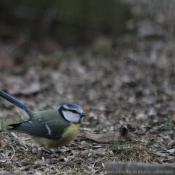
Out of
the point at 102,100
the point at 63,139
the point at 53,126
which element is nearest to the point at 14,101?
the point at 53,126

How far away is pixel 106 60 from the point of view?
29.2 feet

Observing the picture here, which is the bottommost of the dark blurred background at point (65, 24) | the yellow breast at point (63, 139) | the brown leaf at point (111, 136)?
→ the yellow breast at point (63, 139)

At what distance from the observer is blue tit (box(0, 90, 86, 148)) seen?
14.1 ft

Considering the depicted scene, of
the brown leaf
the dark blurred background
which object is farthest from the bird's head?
the dark blurred background

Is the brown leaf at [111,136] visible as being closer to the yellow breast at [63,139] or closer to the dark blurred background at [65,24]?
the yellow breast at [63,139]

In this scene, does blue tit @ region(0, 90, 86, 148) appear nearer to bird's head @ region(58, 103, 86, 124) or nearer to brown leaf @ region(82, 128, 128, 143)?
bird's head @ region(58, 103, 86, 124)

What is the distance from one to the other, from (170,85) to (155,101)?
0.82 metres

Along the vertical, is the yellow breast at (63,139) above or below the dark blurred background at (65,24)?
below

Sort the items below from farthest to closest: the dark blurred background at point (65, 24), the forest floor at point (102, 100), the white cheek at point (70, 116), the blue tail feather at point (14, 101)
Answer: the dark blurred background at point (65, 24), the blue tail feather at point (14, 101), the white cheek at point (70, 116), the forest floor at point (102, 100)

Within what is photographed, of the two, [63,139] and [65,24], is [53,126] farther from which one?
[65,24]

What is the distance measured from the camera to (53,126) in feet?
14.4

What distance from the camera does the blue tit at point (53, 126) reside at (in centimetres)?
431

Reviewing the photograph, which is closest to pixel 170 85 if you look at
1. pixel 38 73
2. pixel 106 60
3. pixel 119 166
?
pixel 106 60

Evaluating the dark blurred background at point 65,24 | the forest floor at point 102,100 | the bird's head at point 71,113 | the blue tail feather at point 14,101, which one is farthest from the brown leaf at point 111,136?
the dark blurred background at point 65,24
